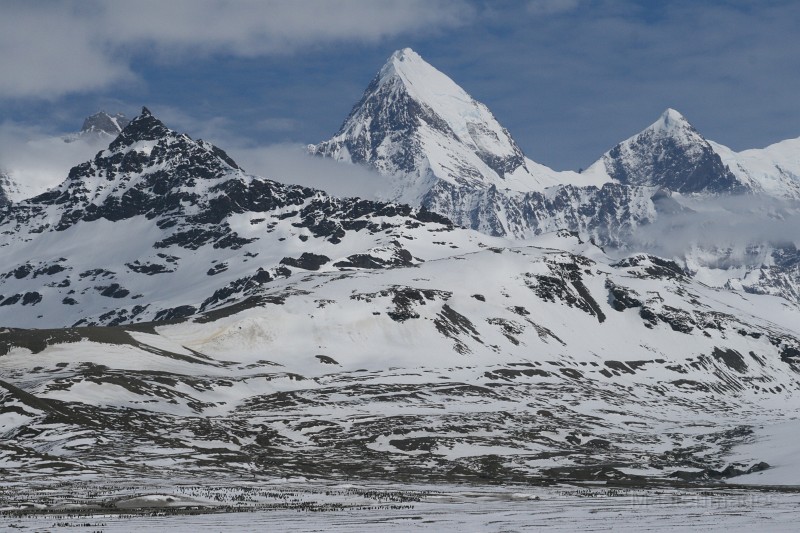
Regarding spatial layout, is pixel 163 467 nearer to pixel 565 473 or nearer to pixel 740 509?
pixel 565 473

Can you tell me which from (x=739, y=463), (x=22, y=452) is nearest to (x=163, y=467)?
(x=22, y=452)

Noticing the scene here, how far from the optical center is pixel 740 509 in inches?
4269

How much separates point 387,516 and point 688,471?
9762 centimetres

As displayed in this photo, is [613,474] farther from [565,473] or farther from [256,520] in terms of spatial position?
[256,520]

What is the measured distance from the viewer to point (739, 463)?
189 meters

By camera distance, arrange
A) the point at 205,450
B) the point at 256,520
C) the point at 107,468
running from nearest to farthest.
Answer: the point at 256,520 → the point at 107,468 → the point at 205,450

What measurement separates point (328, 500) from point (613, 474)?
71.7 m

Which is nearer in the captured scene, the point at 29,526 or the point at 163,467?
the point at 29,526

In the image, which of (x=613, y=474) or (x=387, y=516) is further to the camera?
(x=613, y=474)

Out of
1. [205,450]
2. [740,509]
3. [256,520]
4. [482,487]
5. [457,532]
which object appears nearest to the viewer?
[457,532]

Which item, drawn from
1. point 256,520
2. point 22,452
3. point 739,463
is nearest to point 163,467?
point 22,452

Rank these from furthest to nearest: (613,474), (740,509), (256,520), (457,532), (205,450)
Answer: (205,450)
(613,474)
(740,509)
(256,520)
(457,532)

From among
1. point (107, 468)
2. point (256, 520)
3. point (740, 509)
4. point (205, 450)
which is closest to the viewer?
point (256, 520)

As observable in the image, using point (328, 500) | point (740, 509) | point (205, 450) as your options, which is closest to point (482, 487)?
point (328, 500)
